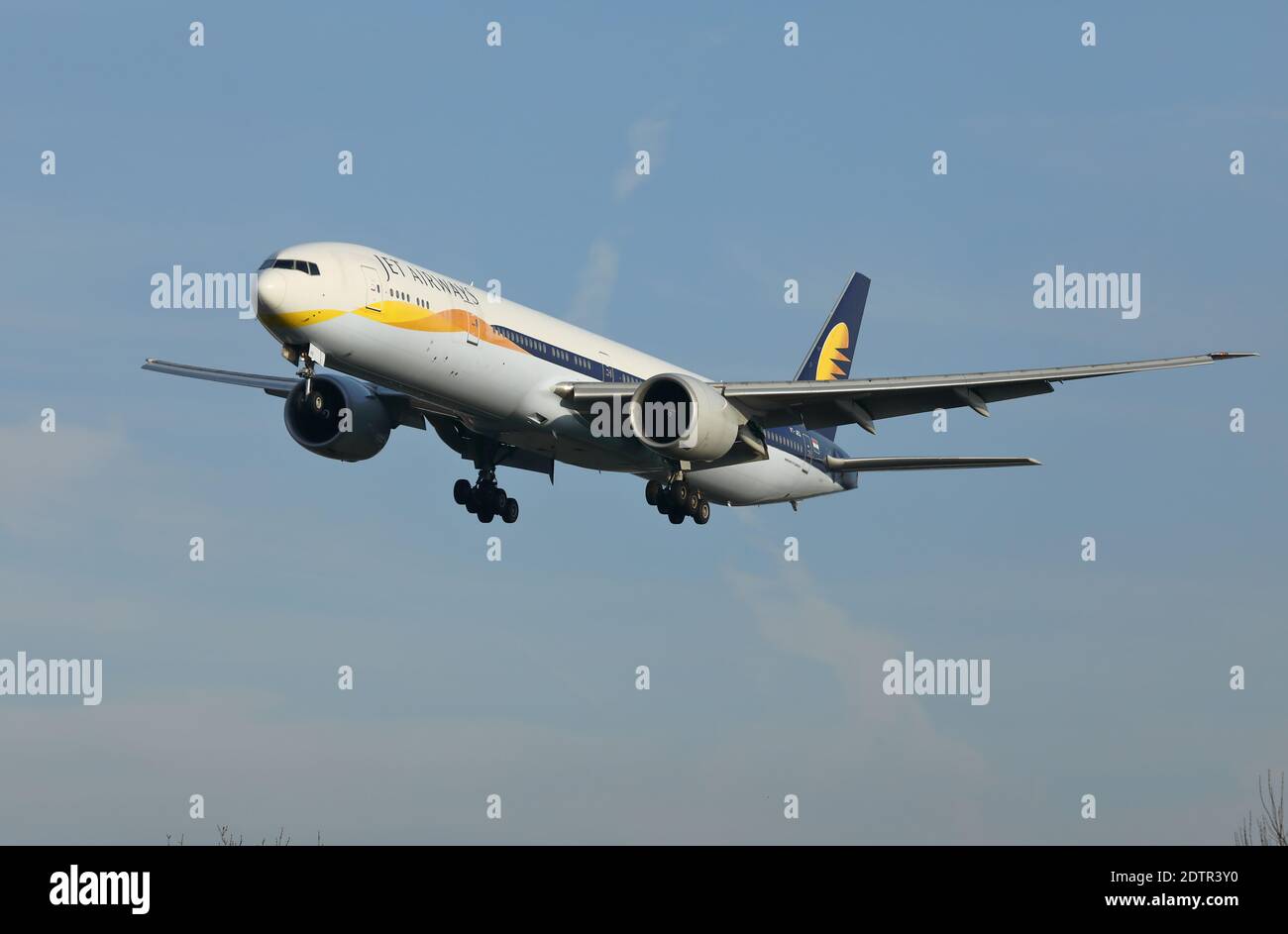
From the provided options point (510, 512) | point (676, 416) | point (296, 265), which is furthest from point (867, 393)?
point (296, 265)

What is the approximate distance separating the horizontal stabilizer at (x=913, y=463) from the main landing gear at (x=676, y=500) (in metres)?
6.45

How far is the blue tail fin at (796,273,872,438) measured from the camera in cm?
5872

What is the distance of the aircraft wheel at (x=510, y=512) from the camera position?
1935 inches

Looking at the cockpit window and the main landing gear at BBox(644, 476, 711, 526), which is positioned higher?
the cockpit window

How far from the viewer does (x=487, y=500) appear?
49.0m

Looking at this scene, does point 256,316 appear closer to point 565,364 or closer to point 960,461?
point 565,364

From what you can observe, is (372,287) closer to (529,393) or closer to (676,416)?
(529,393)

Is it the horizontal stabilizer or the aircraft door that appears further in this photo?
the horizontal stabilizer

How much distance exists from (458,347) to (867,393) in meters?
10.8

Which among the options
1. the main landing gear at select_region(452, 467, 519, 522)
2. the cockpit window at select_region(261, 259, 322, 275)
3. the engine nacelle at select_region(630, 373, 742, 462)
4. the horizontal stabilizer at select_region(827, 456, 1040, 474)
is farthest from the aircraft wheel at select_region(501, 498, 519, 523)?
the cockpit window at select_region(261, 259, 322, 275)

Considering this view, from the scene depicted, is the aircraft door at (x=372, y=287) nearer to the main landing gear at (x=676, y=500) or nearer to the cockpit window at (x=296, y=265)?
the cockpit window at (x=296, y=265)

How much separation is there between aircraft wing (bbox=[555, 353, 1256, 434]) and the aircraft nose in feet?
27.1

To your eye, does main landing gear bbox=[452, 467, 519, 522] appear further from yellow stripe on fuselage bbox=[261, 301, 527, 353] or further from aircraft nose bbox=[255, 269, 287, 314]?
aircraft nose bbox=[255, 269, 287, 314]
